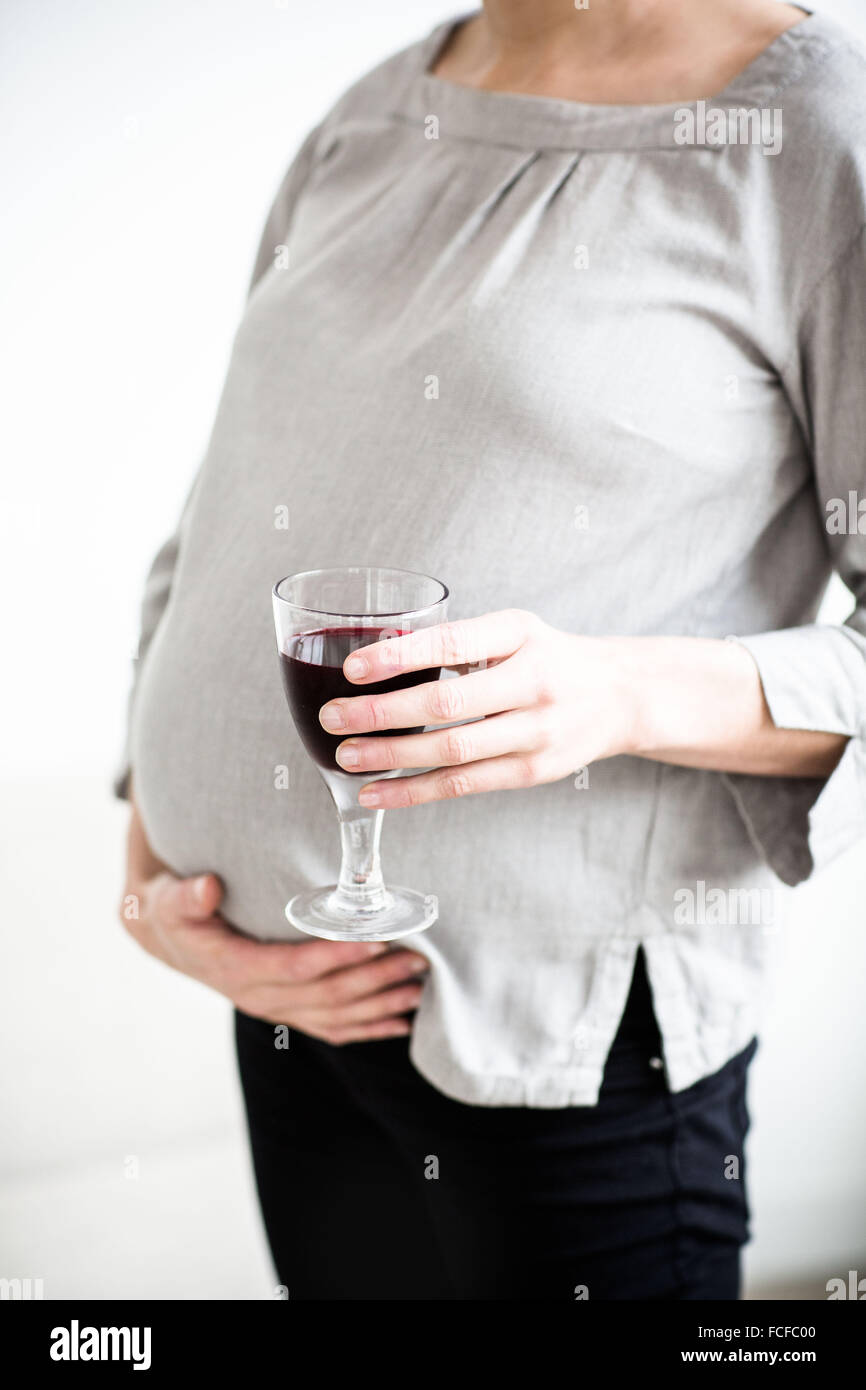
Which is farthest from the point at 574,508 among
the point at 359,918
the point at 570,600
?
the point at 359,918

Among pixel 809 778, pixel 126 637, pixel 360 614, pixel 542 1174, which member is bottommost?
pixel 542 1174

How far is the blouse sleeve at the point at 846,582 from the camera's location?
2.46 feet

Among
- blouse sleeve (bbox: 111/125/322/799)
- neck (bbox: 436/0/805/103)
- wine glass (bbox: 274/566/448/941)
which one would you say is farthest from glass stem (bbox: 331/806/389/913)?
neck (bbox: 436/0/805/103)

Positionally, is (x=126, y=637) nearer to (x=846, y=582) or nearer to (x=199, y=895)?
(x=199, y=895)

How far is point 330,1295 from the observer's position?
103cm

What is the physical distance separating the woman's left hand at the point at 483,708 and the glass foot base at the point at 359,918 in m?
0.08

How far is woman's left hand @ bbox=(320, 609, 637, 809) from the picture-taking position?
599 millimetres


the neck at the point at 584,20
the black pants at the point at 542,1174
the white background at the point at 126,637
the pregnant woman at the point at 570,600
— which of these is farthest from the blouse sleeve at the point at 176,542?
the white background at the point at 126,637

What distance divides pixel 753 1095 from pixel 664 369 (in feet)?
4.78

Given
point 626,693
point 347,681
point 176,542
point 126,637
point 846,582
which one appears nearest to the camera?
point 347,681

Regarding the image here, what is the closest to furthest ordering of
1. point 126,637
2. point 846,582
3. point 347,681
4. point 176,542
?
point 347,681
point 846,582
point 176,542
point 126,637

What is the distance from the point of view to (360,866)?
28.0 inches

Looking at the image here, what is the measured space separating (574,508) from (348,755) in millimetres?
269
